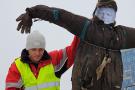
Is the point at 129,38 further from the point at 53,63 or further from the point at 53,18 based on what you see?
the point at 53,63

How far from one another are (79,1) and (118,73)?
194 inches

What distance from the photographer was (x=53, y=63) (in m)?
3.84

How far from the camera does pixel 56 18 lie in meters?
3.38

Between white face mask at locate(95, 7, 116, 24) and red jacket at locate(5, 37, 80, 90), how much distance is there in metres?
0.32

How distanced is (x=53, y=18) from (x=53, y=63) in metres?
0.55

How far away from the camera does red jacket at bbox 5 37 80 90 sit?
12.2ft

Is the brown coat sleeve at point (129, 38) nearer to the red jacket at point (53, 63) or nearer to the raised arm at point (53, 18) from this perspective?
the raised arm at point (53, 18)

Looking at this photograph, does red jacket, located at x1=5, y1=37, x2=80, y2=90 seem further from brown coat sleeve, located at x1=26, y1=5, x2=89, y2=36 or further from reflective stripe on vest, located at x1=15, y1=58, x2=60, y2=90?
brown coat sleeve, located at x1=26, y1=5, x2=89, y2=36

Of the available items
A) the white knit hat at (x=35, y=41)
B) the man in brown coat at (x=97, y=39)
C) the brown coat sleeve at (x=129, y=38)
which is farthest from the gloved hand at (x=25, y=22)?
the brown coat sleeve at (x=129, y=38)

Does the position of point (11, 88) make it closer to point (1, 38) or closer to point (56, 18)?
point (56, 18)

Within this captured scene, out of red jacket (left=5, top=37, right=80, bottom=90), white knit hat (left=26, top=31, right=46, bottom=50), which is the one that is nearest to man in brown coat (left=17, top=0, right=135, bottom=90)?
red jacket (left=5, top=37, right=80, bottom=90)

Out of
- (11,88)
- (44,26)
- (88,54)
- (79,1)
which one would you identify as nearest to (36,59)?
(11,88)

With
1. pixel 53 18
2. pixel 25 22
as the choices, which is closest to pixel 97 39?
pixel 53 18

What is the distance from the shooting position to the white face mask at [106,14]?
340cm
